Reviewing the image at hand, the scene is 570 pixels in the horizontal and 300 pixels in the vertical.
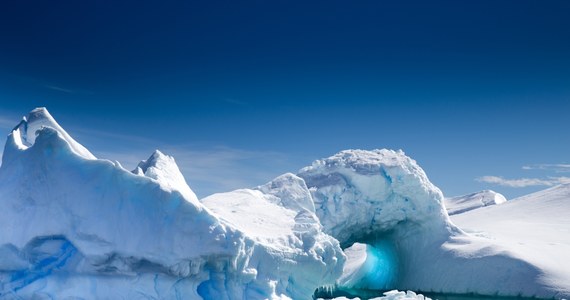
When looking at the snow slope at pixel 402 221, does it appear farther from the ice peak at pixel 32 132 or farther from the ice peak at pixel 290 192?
the ice peak at pixel 32 132

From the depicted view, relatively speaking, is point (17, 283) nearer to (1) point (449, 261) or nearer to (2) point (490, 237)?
(1) point (449, 261)

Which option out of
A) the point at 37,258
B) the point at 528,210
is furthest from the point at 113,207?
the point at 528,210

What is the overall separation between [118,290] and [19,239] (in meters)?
3.03

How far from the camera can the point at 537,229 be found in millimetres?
32938

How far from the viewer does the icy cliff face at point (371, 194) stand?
1038 inches

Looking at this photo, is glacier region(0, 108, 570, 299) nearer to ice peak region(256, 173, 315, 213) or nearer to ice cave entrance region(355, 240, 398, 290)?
ice peak region(256, 173, 315, 213)

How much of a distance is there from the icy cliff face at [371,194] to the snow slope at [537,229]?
147 inches

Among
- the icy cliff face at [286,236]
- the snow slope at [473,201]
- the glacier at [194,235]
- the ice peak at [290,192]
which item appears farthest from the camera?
the snow slope at [473,201]

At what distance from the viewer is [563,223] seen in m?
34.6

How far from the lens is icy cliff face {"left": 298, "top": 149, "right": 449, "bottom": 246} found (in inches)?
1038

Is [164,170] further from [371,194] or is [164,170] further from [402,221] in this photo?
[402,221]

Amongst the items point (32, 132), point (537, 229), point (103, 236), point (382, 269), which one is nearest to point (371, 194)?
point (382, 269)

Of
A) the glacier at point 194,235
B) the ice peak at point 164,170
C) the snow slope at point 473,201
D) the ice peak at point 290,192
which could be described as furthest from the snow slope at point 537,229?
the ice peak at point 164,170

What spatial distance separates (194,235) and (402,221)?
52.4 ft
